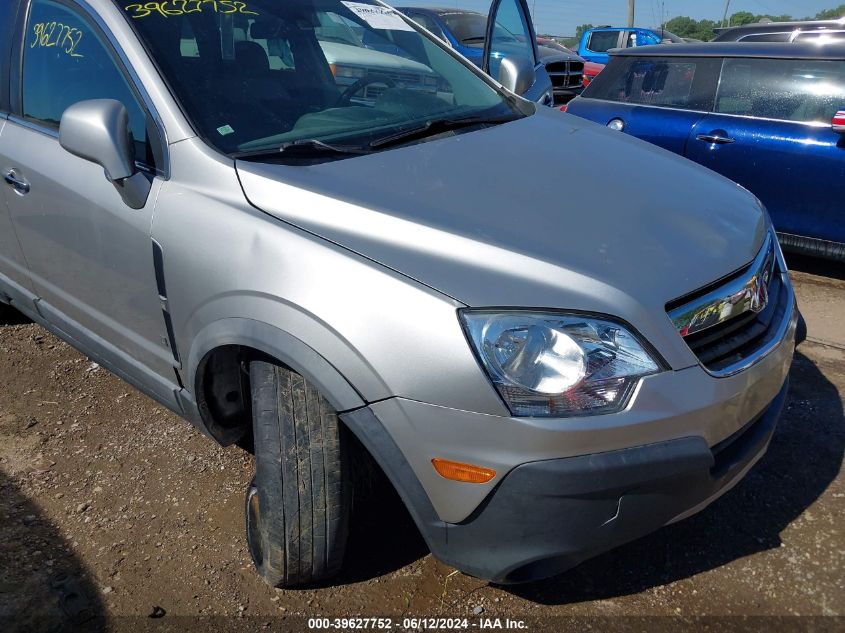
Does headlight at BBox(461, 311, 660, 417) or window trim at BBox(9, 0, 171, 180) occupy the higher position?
window trim at BBox(9, 0, 171, 180)

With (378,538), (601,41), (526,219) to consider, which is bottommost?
(378,538)

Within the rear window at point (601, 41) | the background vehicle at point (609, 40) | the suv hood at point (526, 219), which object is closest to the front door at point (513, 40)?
the suv hood at point (526, 219)

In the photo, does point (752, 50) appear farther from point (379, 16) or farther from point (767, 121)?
point (379, 16)

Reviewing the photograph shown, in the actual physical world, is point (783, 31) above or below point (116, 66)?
below

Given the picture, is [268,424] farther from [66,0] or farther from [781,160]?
[781,160]

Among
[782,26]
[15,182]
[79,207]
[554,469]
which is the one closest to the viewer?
[554,469]

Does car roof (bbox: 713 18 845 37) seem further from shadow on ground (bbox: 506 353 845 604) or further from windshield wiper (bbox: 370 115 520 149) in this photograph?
windshield wiper (bbox: 370 115 520 149)

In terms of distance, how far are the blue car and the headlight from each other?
11.0 ft

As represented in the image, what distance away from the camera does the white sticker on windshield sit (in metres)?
3.14

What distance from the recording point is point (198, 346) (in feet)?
7.18

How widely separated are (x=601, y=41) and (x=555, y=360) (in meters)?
18.4

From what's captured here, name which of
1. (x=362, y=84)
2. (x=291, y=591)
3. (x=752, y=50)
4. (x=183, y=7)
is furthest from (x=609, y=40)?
(x=291, y=591)

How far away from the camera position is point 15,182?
283 centimetres

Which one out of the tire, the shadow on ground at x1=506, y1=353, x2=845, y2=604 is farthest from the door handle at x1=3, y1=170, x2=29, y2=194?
the shadow on ground at x1=506, y1=353, x2=845, y2=604
